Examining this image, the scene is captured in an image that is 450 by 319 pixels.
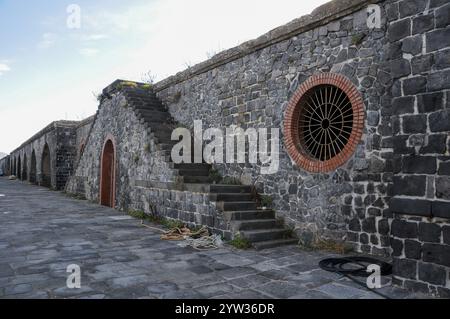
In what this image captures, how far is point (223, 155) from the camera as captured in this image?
9.30m

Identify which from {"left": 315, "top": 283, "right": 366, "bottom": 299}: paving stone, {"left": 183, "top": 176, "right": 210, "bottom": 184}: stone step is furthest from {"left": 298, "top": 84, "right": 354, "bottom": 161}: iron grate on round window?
{"left": 183, "top": 176, "right": 210, "bottom": 184}: stone step

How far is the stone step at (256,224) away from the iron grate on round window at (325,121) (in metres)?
1.56

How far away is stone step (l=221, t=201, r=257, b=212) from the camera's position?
7320 millimetres

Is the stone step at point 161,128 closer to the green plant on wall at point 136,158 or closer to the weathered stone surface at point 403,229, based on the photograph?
the green plant on wall at point 136,158

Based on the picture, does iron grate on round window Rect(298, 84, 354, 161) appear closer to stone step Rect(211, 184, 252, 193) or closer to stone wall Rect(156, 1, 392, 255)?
stone wall Rect(156, 1, 392, 255)

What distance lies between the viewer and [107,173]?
14555 millimetres

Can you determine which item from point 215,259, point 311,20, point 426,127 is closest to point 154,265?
point 215,259

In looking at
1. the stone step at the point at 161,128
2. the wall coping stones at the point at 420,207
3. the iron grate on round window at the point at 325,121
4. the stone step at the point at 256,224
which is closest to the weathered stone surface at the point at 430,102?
the wall coping stones at the point at 420,207

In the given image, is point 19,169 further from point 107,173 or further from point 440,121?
point 440,121

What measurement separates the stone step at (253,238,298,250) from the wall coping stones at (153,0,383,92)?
4106 mm

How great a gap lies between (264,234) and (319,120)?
7.92ft

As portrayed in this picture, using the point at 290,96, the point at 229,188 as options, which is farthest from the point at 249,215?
the point at 290,96
